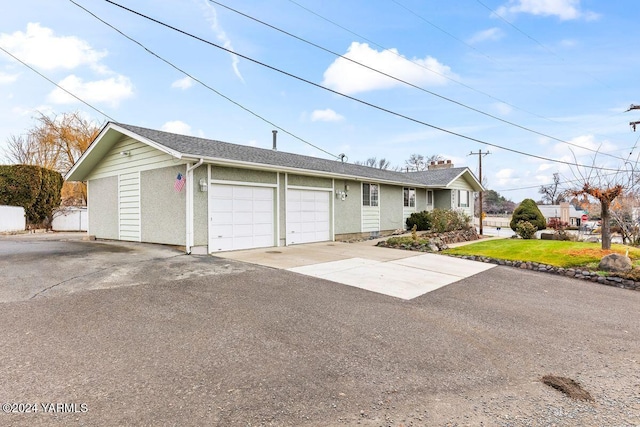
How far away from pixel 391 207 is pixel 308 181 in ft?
19.4

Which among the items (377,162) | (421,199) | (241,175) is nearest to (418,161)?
(377,162)

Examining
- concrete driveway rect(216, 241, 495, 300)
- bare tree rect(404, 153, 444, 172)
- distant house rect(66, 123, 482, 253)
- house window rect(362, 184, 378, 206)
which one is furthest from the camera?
bare tree rect(404, 153, 444, 172)

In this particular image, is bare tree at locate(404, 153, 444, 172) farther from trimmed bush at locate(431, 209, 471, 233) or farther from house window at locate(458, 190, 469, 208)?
trimmed bush at locate(431, 209, 471, 233)

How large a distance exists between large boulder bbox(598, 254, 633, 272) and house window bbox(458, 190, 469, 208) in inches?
515

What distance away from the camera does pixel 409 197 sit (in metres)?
18.5

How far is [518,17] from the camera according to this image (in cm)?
1154

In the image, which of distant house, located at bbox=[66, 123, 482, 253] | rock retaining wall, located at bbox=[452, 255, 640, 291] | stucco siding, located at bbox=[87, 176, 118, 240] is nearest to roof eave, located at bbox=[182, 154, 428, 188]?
distant house, located at bbox=[66, 123, 482, 253]

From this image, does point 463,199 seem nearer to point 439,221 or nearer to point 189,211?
point 439,221

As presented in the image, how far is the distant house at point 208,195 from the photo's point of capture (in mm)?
9492

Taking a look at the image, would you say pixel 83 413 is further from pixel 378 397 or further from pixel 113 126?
pixel 113 126

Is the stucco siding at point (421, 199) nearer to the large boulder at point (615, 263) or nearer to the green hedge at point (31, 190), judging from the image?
the large boulder at point (615, 263)

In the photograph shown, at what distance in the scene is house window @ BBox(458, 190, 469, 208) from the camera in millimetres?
21391

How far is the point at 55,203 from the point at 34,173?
236cm

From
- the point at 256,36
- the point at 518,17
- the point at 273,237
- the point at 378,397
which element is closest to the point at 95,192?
the point at 273,237
